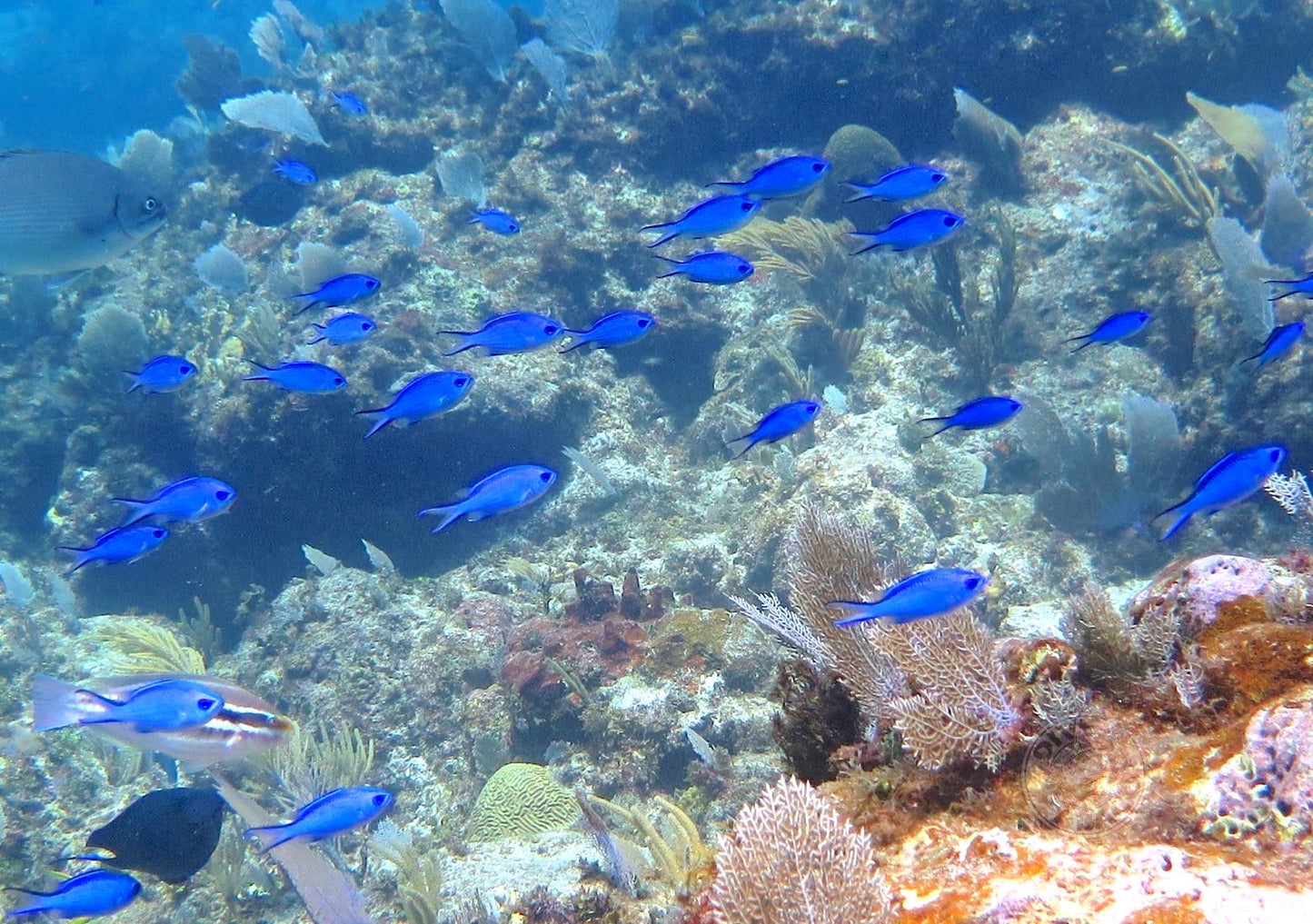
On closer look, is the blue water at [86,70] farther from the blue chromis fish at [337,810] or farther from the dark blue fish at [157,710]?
the blue chromis fish at [337,810]

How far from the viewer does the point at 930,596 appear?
192 centimetres

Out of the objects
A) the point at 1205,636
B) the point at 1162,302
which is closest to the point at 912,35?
the point at 1162,302

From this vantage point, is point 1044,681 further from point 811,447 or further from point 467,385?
point 811,447

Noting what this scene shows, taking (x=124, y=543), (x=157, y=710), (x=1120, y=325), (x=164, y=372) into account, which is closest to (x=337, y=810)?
(x=157, y=710)

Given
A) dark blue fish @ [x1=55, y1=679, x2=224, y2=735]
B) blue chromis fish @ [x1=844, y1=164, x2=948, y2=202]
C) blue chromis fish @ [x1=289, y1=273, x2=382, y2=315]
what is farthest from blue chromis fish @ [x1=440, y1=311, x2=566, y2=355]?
dark blue fish @ [x1=55, y1=679, x2=224, y2=735]

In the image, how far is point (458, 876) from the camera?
4.35m

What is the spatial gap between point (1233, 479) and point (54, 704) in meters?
5.62

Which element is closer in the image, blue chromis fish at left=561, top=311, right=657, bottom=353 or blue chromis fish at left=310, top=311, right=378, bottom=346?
blue chromis fish at left=561, top=311, right=657, bottom=353

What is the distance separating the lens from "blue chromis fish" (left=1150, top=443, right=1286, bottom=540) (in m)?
2.70

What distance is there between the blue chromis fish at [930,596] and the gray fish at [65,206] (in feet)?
16.1

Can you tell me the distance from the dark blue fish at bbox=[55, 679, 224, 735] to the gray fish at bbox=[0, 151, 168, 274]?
2.95 meters

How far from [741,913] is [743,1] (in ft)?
42.1

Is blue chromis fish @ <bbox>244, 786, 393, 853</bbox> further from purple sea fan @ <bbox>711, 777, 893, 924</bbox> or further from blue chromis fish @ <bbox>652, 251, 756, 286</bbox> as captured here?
blue chromis fish @ <bbox>652, 251, 756, 286</bbox>

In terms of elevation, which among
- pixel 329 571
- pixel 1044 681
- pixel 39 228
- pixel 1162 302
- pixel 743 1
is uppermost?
pixel 743 1
